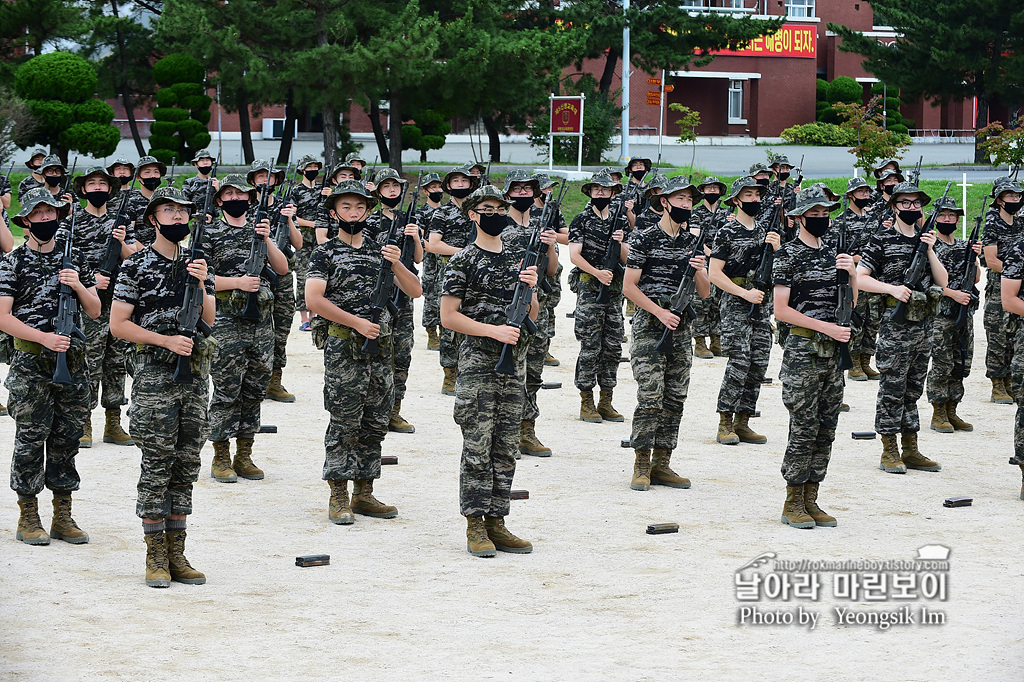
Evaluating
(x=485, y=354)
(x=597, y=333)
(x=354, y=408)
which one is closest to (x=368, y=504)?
(x=354, y=408)

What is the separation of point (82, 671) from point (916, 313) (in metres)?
7.12

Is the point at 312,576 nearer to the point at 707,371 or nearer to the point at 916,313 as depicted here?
the point at 916,313

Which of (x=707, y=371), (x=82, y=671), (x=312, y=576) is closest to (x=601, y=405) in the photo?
(x=707, y=371)

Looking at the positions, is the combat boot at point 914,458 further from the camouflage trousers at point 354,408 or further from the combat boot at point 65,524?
the combat boot at point 65,524

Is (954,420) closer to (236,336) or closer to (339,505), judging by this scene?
(339,505)

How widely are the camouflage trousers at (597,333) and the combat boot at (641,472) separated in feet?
7.83

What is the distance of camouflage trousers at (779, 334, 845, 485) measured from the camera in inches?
355

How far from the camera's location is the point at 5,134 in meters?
32.0

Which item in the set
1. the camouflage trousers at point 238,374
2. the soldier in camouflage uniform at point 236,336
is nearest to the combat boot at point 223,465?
the soldier in camouflage uniform at point 236,336

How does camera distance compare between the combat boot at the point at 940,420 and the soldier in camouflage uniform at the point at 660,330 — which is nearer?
the soldier in camouflage uniform at the point at 660,330

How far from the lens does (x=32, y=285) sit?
26.9 feet

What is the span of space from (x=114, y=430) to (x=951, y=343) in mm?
7621

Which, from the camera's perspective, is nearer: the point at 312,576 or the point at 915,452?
the point at 312,576

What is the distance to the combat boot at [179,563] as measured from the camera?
7.63m
